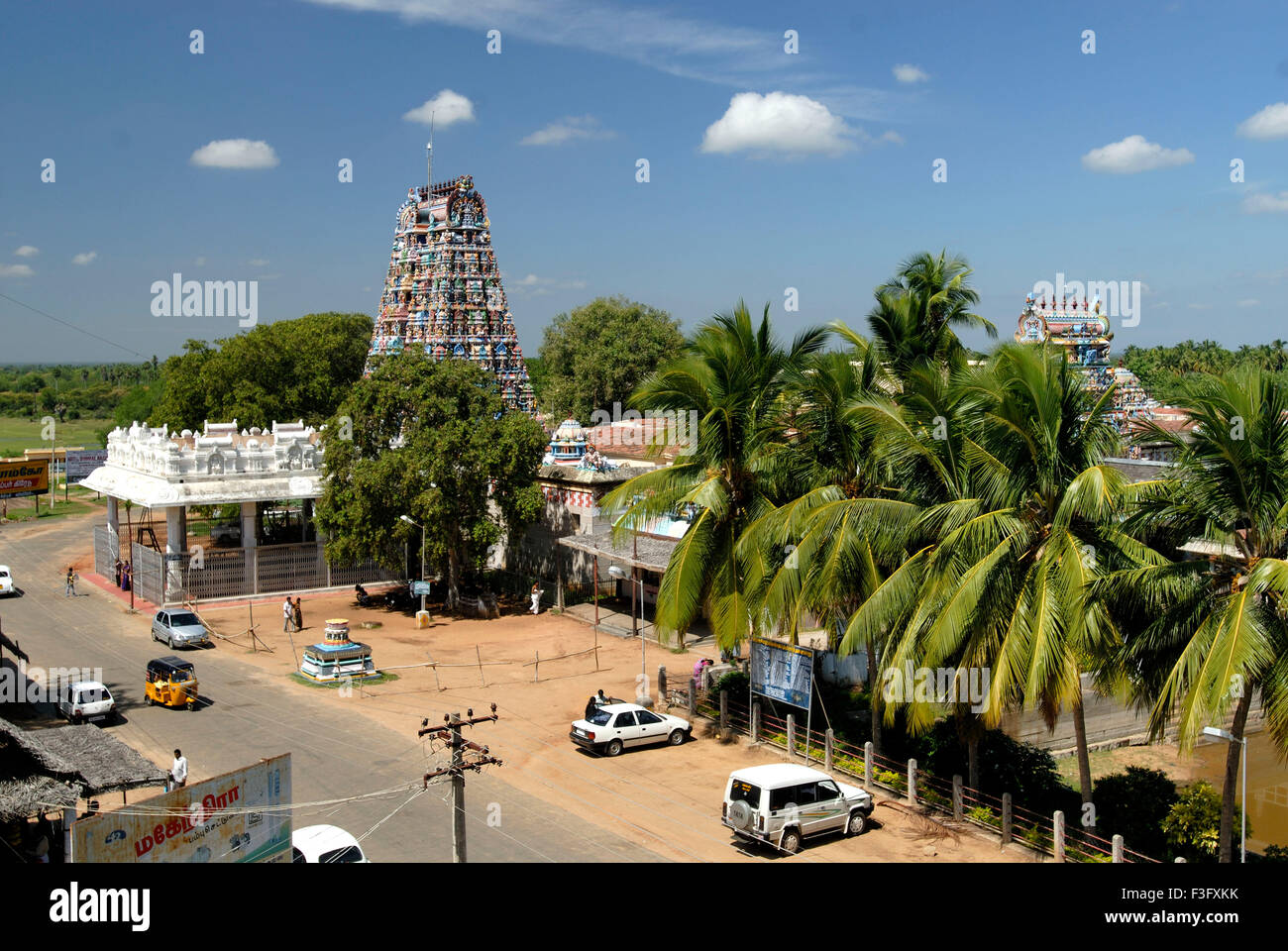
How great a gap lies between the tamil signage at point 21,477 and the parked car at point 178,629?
270 inches

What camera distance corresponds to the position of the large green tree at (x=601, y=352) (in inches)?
3255

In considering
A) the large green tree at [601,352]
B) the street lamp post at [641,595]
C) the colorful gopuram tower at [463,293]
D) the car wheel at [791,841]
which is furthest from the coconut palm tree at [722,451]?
the large green tree at [601,352]

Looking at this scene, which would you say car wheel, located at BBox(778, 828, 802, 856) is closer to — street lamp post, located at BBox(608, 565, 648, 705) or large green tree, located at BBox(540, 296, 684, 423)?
street lamp post, located at BBox(608, 565, 648, 705)

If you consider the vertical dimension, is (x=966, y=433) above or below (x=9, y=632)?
above

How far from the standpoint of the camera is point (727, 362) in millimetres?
25203

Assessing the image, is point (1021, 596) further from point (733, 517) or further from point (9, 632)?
point (9, 632)

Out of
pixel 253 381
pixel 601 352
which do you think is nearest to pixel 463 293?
pixel 253 381

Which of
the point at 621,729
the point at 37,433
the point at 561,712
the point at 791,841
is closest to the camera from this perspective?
the point at 791,841

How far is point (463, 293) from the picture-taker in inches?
2373

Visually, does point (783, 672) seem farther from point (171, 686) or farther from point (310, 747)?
point (171, 686)

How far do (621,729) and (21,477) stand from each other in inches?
993
